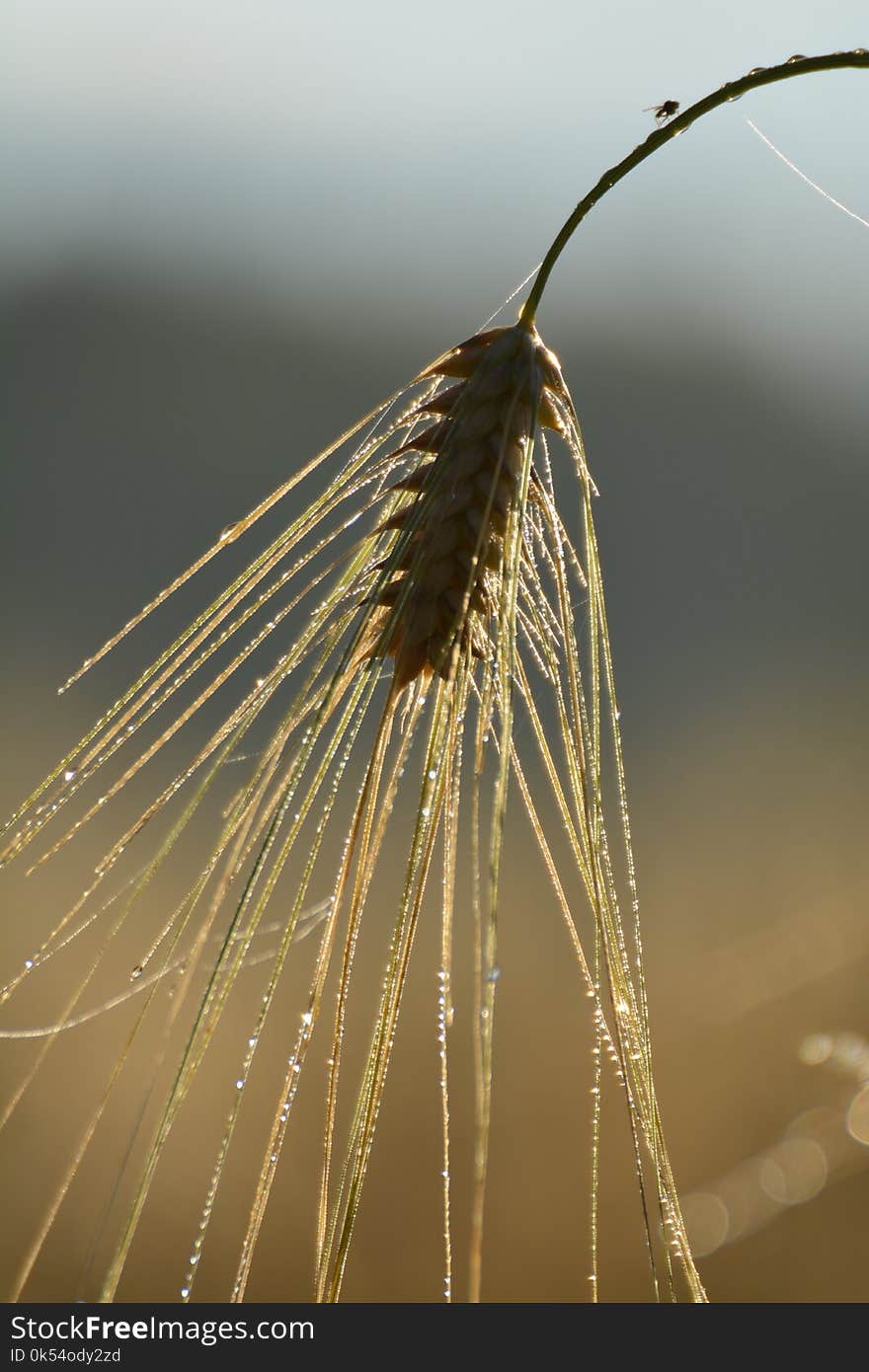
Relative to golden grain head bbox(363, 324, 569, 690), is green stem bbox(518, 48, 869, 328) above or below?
above

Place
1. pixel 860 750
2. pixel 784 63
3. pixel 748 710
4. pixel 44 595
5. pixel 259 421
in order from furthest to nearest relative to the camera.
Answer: pixel 259 421, pixel 44 595, pixel 748 710, pixel 860 750, pixel 784 63

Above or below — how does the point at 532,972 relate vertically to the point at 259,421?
below

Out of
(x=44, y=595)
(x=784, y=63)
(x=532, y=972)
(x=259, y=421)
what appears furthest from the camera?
(x=259, y=421)

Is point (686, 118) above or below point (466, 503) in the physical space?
above

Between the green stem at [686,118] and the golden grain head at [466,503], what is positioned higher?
the green stem at [686,118]

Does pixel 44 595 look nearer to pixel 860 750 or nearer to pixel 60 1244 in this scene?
pixel 60 1244

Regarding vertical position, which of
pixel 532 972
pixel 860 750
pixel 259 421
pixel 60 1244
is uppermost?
pixel 259 421

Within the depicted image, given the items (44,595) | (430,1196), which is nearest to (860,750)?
(430,1196)

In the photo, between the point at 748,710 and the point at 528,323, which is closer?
the point at 528,323
